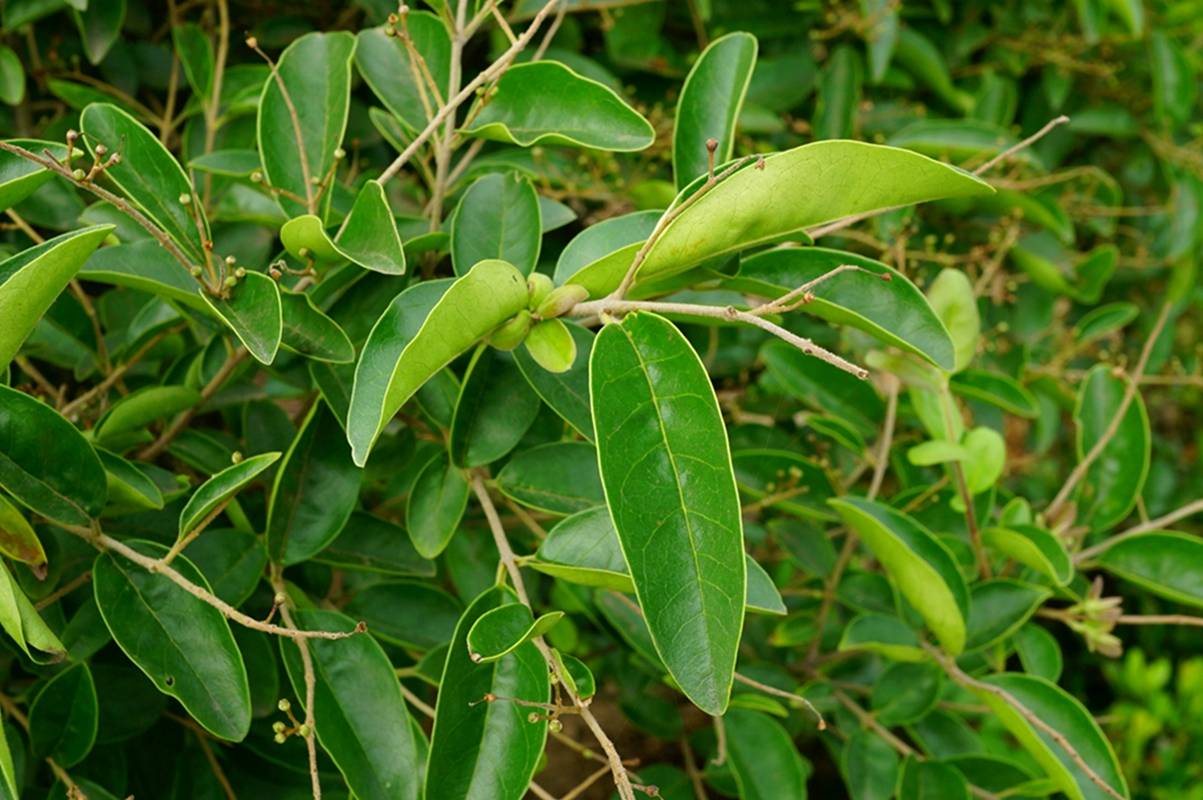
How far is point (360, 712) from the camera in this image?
74 cm

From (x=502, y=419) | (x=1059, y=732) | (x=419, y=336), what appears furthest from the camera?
(x=1059, y=732)

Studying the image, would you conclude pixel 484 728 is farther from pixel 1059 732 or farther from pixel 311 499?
pixel 1059 732

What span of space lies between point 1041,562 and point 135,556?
724 millimetres

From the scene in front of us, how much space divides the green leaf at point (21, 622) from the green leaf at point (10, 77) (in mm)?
557

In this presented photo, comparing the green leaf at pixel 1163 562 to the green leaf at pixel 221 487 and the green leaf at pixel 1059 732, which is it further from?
the green leaf at pixel 221 487

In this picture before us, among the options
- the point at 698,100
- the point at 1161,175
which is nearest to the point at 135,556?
the point at 698,100

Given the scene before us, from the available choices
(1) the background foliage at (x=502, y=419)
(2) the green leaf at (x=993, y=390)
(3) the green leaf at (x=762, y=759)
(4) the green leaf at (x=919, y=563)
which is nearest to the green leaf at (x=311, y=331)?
(1) the background foliage at (x=502, y=419)

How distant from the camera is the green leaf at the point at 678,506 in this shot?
0.59 m

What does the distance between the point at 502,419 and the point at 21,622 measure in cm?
33

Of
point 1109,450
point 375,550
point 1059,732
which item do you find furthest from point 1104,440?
point 375,550

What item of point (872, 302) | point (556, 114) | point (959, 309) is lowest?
point (959, 309)

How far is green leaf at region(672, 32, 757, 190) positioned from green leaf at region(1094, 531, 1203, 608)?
0.55m

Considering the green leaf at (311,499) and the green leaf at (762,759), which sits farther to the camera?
the green leaf at (762,759)

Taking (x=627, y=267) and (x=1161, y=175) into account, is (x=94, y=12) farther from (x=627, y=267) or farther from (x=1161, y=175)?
(x=1161, y=175)
